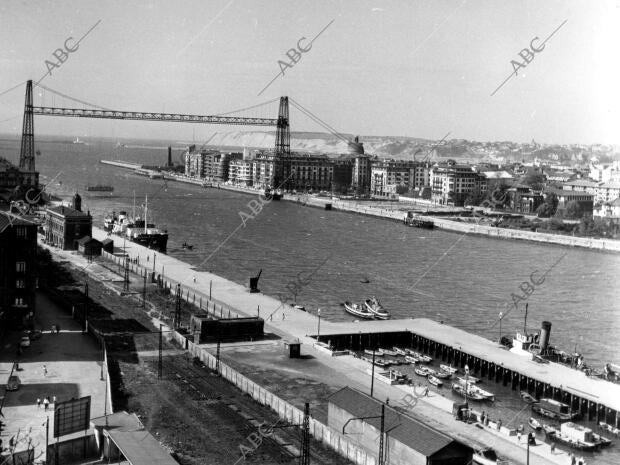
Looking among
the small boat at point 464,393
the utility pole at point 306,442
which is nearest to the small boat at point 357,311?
the small boat at point 464,393

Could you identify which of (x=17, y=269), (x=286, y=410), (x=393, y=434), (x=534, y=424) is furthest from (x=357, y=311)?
(x=393, y=434)

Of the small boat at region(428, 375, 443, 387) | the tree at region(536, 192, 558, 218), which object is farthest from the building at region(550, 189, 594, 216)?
the small boat at region(428, 375, 443, 387)

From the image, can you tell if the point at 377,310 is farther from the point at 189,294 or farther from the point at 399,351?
the point at 189,294

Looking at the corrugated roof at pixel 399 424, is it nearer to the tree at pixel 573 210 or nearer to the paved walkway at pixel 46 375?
the paved walkway at pixel 46 375

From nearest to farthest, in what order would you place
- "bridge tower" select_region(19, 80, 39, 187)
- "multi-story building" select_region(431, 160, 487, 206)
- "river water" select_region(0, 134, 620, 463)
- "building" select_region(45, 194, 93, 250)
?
"river water" select_region(0, 134, 620, 463)
"building" select_region(45, 194, 93, 250)
"bridge tower" select_region(19, 80, 39, 187)
"multi-story building" select_region(431, 160, 487, 206)

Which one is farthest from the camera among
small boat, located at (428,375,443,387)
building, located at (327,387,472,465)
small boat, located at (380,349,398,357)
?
small boat, located at (380,349,398,357)

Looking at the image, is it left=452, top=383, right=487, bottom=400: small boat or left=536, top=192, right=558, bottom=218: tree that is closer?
left=452, top=383, right=487, bottom=400: small boat

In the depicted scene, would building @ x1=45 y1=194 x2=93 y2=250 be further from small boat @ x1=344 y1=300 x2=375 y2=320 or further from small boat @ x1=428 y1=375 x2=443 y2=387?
small boat @ x1=428 y1=375 x2=443 y2=387
